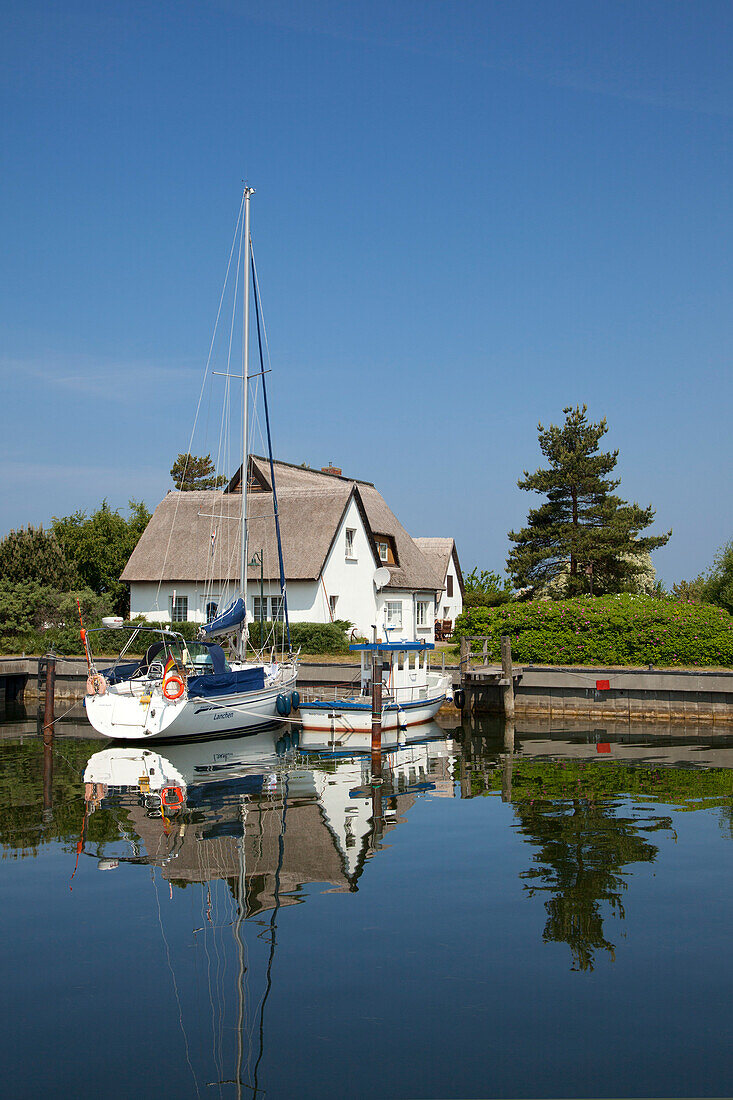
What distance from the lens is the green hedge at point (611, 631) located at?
3256 centimetres

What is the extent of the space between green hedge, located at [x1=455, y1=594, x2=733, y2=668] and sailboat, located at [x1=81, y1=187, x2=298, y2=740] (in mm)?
9321

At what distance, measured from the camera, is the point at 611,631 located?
33969 mm

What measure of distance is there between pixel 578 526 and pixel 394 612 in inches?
436

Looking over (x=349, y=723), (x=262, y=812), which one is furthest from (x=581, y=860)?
(x=349, y=723)

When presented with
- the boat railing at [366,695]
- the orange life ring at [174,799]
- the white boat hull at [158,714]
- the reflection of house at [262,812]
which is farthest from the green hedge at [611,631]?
the orange life ring at [174,799]

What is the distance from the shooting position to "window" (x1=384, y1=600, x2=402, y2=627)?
154ft

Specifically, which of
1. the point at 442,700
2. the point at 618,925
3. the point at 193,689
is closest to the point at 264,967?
the point at 618,925

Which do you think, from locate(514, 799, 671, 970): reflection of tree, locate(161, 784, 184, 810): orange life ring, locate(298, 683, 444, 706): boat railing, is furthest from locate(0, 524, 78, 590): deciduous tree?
locate(514, 799, 671, 970): reflection of tree

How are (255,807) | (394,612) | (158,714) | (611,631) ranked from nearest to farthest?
(255,807) → (158,714) → (611,631) → (394,612)

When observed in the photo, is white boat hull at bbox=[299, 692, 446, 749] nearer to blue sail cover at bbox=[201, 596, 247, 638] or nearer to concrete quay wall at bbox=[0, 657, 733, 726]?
concrete quay wall at bbox=[0, 657, 733, 726]

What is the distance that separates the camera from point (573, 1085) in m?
7.51

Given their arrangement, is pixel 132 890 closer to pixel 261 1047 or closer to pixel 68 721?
pixel 261 1047

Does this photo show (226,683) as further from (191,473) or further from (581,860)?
(191,473)

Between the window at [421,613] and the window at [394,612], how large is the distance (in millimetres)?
2841
